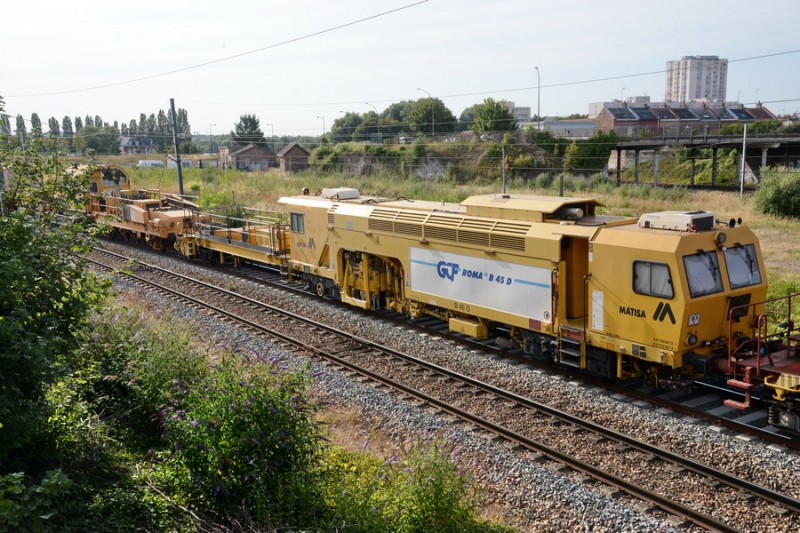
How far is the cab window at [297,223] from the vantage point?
1924 centimetres

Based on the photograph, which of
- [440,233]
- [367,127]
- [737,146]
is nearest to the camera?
[440,233]

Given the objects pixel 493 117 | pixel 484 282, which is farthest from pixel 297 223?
pixel 493 117

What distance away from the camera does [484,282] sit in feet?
44.9

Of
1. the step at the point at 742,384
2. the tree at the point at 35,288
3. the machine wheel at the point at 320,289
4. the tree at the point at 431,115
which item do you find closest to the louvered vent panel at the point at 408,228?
the machine wheel at the point at 320,289

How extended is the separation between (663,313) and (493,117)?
5520 cm

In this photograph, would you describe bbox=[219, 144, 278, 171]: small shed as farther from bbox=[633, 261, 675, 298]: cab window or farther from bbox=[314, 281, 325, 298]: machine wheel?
bbox=[633, 261, 675, 298]: cab window

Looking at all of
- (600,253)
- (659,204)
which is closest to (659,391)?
(600,253)

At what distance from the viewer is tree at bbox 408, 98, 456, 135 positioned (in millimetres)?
80938

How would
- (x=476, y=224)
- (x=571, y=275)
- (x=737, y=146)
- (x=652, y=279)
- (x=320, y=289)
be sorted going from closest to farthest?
(x=652, y=279) < (x=571, y=275) < (x=476, y=224) < (x=320, y=289) < (x=737, y=146)

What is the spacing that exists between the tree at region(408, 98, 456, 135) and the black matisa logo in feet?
234

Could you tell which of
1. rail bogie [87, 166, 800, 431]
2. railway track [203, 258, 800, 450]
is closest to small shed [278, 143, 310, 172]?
rail bogie [87, 166, 800, 431]

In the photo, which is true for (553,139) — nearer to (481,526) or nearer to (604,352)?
(604,352)

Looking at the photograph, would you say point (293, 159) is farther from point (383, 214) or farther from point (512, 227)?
point (512, 227)

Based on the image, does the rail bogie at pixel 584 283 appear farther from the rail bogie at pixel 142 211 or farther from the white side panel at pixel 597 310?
the rail bogie at pixel 142 211
